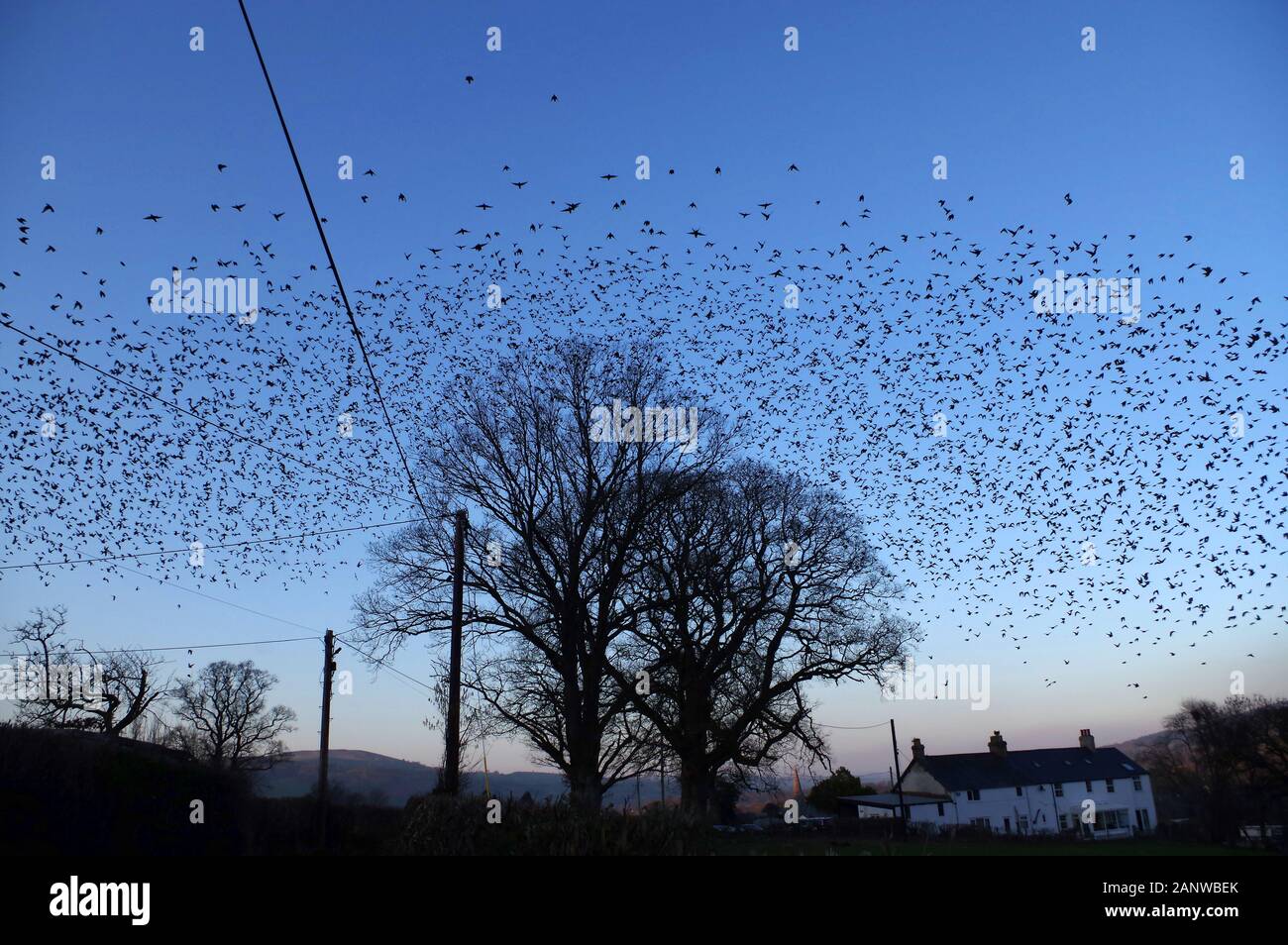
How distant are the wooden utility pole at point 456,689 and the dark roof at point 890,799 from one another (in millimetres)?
48473

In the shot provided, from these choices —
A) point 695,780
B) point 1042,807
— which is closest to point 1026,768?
point 1042,807

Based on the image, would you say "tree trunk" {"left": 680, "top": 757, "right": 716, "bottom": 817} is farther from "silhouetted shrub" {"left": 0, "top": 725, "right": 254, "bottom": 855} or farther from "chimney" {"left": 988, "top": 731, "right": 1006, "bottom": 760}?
"chimney" {"left": 988, "top": 731, "right": 1006, "bottom": 760}

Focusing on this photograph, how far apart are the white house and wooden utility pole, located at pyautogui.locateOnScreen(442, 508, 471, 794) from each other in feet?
171

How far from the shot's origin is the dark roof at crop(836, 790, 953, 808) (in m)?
62.4

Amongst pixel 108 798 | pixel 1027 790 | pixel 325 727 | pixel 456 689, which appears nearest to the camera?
pixel 108 798

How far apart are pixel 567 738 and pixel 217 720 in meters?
35.5

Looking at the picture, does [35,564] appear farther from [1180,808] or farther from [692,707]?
[1180,808]

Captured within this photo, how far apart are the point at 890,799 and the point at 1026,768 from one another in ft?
51.4

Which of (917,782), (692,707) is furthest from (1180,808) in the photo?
(692,707)

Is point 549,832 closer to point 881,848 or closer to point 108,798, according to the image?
point 881,848

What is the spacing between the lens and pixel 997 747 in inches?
2913

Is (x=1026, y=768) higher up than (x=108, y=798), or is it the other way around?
(x=108, y=798)

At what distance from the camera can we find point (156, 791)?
61.7ft
